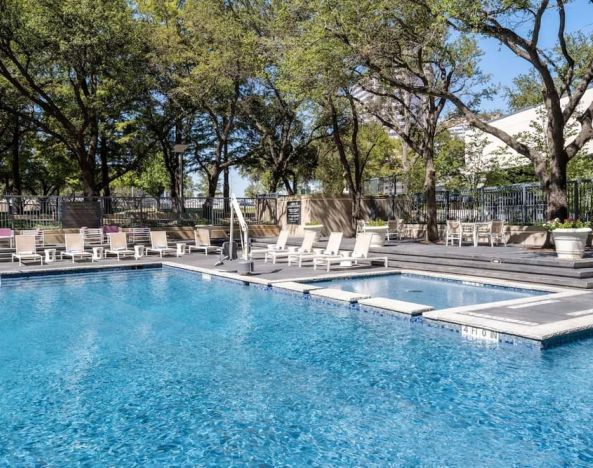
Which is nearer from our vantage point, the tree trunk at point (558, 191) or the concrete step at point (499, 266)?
the concrete step at point (499, 266)

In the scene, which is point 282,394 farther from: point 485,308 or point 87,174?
point 87,174

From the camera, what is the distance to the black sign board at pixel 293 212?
27.2 meters

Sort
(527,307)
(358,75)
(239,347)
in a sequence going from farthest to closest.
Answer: (358,75) → (527,307) → (239,347)

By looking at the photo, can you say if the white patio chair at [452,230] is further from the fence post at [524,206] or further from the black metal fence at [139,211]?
the black metal fence at [139,211]

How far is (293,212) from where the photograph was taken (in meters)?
27.6

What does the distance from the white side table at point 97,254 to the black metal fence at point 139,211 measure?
218 inches

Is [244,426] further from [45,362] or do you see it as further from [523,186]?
[523,186]

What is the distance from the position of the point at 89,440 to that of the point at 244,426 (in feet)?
4.58

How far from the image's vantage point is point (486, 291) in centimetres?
1210

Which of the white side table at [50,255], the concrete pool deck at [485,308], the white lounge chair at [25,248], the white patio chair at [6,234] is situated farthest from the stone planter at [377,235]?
the white patio chair at [6,234]

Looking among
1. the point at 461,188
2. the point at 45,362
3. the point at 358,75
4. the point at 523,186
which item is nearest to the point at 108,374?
the point at 45,362

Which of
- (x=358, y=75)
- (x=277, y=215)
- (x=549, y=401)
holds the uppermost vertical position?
(x=358, y=75)

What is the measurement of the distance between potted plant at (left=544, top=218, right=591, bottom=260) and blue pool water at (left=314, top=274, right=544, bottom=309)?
197 centimetres

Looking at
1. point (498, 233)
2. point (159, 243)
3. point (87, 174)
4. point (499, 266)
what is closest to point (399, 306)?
point (499, 266)
